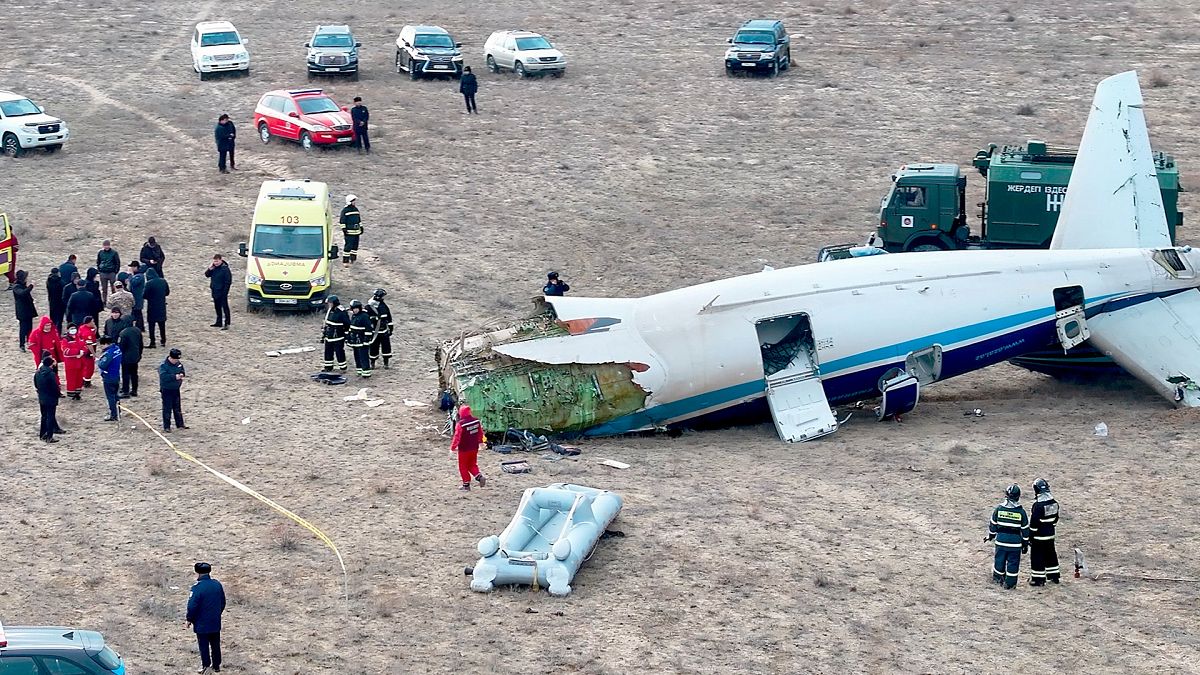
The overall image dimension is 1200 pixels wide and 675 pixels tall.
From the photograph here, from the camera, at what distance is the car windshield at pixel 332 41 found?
174 ft

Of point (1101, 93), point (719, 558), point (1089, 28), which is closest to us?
point (719, 558)

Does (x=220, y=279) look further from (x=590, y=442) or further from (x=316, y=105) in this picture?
(x=316, y=105)

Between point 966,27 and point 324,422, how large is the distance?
3854 cm

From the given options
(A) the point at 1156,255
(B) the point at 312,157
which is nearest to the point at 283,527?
(A) the point at 1156,255

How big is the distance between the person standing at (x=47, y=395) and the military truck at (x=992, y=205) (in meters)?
18.1

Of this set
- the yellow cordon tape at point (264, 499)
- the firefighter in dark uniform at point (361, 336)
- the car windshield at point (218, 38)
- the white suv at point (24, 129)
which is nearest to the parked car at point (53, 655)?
the yellow cordon tape at point (264, 499)

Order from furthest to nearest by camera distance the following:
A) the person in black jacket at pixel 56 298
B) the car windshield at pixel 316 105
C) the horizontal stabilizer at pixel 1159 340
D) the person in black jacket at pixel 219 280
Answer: the car windshield at pixel 316 105 → the person in black jacket at pixel 219 280 → the person in black jacket at pixel 56 298 → the horizontal stabilizer at pixel 1159 340

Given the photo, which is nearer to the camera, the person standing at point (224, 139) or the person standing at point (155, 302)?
the person standing at point (155, 302)

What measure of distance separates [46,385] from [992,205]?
20.0 metres

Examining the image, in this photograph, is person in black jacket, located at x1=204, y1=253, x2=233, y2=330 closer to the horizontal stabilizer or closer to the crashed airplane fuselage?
the crashed airplane fuselage

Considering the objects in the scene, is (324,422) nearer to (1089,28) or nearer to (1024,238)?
(1024,238)

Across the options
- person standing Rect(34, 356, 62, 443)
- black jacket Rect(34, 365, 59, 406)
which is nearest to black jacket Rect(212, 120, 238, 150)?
person standing Rect(34, 356, 62, 443)

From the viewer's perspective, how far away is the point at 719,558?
21172 millimetres

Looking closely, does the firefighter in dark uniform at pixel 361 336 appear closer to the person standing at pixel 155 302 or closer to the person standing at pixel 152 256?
the person standing at pixel 155 302
